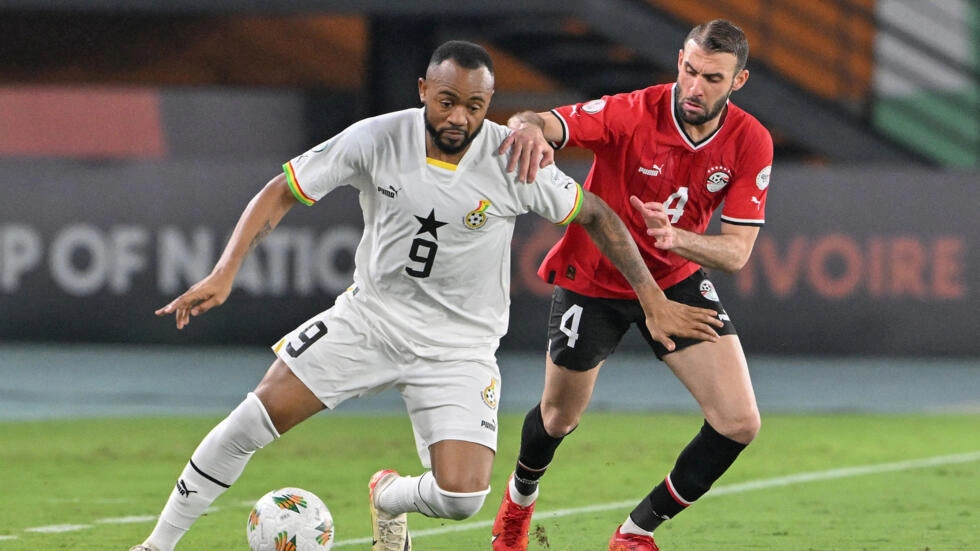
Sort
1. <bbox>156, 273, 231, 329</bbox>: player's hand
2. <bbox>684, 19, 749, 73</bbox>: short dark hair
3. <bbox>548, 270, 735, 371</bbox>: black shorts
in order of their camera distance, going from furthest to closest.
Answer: <bbox>548, 270, 735, 371</bbox>: black shorts < <bbox>684, 19, 749, 73</bbox>: short dark hair < <bbox>156, 273, 231, 329</bbox>: player's hand

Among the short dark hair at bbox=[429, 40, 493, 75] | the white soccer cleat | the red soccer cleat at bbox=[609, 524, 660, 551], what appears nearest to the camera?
the short dark hair at bbox=[429, 40, 493, 75]

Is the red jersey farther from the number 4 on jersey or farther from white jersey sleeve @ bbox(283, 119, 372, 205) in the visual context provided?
white jersey sleeve @ bbox(283, 119, 372, 205)

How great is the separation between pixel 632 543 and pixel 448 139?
6.82ft

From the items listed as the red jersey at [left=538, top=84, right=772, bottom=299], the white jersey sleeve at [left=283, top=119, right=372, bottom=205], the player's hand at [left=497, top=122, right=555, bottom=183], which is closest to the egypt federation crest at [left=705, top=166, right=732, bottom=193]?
the red jersey at [left=538, top=84, right=772, bottom=299]

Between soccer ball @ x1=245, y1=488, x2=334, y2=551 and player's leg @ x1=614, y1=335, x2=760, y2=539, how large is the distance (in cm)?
147

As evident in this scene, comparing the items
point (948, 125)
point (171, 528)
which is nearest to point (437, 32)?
point (948, 125)

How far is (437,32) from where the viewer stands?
18.3 meters

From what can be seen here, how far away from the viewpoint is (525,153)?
6.53 m

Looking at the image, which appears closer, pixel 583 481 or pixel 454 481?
pixel 454 481

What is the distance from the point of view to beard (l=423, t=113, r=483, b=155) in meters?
6.41

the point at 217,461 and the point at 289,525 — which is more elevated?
the point at 217,461

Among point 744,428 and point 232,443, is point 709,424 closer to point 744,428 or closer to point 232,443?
point 744,428

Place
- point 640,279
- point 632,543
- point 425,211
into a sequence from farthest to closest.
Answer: point 632,543 < point 640,279 < point 425,211

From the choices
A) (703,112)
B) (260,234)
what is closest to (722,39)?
(703,112)
